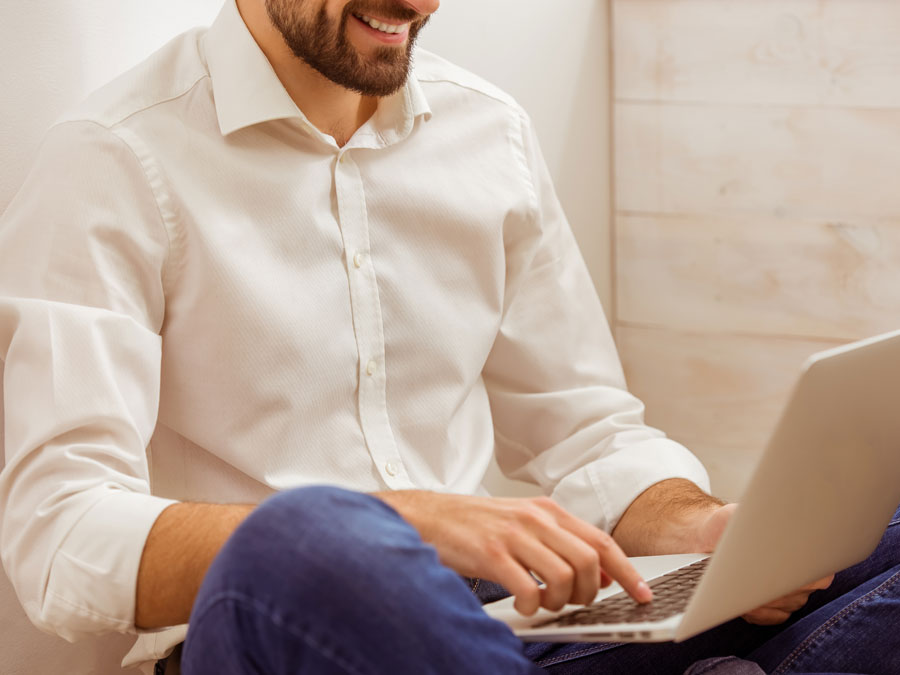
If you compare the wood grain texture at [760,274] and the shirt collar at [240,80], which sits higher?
the shirt collar at [240,80]

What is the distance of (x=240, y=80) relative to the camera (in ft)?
3.45

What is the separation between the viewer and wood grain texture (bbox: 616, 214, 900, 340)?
181 centimetres

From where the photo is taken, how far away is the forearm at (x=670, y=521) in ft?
3.55

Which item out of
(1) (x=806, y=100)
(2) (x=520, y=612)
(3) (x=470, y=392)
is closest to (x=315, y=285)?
(3) (x=470, y=392)

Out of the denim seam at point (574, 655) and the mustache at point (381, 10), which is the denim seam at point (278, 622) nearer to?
the denim seam at point (574, 655)

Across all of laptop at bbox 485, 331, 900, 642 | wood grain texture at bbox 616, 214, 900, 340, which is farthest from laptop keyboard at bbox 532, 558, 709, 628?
wood grain texture at bbox 616, 214, 900, 340

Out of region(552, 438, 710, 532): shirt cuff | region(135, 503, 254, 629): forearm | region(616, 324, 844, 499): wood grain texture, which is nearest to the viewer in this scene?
region(135, 503, 254, 629): forearm

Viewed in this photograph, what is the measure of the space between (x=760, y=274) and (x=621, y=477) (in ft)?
2.68

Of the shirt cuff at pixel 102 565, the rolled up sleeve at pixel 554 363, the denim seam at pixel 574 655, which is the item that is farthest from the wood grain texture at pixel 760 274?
the shirt cuff at pixel 102 565

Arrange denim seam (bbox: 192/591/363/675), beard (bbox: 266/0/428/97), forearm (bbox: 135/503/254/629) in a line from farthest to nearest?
beard (bbox: 266/0/428/97) → forearm (bbox: 135/503/254/629) → denim seam (bbox: 192/591/363/675)

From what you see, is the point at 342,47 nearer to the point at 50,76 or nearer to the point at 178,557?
the point at 50,76

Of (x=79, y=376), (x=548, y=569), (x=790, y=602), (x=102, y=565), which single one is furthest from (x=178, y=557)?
(x=790, y=602)

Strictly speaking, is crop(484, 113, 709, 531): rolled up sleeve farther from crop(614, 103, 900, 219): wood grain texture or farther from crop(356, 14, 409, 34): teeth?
crop(614, 103, 900, 219): wood grain texture

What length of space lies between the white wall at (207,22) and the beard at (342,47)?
0.19m
